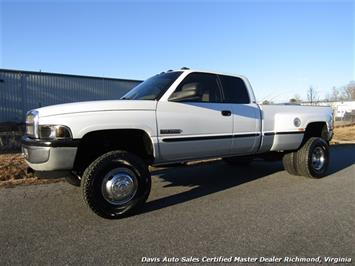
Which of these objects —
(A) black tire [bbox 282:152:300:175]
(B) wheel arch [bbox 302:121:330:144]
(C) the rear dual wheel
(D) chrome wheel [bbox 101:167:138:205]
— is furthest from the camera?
(B) wheel arch [bbox 302:121:330:144]

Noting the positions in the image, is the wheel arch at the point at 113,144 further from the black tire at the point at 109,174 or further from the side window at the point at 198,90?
the side window at the point at 198,90

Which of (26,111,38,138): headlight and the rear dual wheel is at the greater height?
(26,111,38,138): headlight

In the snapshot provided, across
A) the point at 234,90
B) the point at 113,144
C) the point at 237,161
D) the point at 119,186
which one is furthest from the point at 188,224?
the point at 237,161

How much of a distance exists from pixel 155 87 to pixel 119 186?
166 centimetres

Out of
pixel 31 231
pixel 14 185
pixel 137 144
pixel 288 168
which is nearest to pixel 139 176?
pixel 137 144

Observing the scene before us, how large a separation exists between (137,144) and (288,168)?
3769 mm

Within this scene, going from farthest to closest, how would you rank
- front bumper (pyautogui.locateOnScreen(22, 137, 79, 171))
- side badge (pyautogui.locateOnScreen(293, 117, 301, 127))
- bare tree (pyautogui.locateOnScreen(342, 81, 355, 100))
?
1. bare tree (pyautogui.locateOnScreen(342, 81, 355, 100))
2. side badge (pyautogui.locateOnScreen(293, 117, 301, 127))
3. front bumper (pyautogui.locateOnScreen(22, 137, 79, 171))

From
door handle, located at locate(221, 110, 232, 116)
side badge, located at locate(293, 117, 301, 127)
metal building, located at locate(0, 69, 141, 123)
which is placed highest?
metal building, located at locate(0, 69, 141, 123)

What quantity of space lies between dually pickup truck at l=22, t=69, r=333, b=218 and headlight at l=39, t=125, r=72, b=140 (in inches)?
0.5

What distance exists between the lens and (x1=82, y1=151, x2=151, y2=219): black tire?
14.5ft

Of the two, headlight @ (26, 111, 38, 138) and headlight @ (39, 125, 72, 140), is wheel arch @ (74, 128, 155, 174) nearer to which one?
headlight @ (39, 125, 72, 140)

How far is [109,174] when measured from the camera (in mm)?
4602

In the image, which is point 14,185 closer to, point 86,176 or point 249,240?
point 86,176

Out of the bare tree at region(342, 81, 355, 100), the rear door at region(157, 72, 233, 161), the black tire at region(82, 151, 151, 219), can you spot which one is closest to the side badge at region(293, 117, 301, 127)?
the rear door at region(157, 72, 233, 161)
